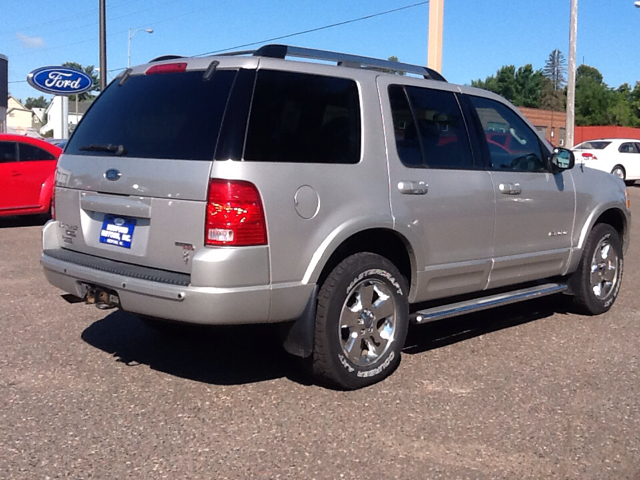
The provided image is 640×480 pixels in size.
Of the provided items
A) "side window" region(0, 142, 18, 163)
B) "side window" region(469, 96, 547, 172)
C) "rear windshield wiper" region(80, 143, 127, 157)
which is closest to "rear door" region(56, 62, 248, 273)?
"rear windshield wiper" region(80, 143, 127, 157)

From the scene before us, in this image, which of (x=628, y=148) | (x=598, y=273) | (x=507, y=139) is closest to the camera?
(x=507, y=139)

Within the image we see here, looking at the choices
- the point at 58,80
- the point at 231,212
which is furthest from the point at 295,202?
the point at 58,80

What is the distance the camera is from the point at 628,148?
26188mm

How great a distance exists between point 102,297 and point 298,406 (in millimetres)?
1291

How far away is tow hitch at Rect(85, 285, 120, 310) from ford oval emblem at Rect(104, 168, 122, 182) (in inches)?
25.1

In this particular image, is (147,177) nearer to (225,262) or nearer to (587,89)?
(225,262)

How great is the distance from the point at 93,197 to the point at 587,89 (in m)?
95.8

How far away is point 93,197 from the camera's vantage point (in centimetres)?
464

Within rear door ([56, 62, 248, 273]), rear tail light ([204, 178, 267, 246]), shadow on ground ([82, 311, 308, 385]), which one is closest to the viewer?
rear tail light ([204, 178, 267, 246])

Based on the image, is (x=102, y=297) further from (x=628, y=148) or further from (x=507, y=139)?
(x=628, y=148)

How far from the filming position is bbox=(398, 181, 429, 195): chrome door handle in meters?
4.84

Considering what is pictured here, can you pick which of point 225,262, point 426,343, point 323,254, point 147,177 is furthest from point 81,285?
point 426,343

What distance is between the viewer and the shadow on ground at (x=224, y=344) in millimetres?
4981

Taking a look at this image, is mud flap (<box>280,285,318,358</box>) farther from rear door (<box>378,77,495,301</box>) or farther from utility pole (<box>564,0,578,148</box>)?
utility pole (<box>564,0,578,148</box>)
